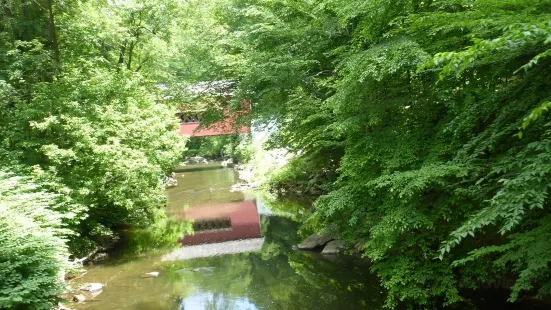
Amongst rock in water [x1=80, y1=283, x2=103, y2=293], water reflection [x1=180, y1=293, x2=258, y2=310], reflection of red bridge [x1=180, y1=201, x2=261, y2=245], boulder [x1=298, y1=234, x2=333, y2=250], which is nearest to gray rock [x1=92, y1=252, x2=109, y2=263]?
rock in water [x1=80, y1=283, x2=103, y2=293]

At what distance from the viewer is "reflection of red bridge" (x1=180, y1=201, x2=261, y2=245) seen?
14242 mm

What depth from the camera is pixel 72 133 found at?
11008 mm

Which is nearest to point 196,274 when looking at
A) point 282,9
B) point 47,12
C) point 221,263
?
point 221,263

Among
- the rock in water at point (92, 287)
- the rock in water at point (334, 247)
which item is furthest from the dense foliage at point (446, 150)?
the rock in water at point (92, 287)

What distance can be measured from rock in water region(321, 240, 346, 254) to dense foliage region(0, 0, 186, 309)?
577 centimetres

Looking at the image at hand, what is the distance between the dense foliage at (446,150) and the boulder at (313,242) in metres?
2.78

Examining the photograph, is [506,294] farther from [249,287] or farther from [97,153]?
[97,153]

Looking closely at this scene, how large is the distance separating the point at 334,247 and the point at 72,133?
8.01m

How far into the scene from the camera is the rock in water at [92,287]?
9469mm

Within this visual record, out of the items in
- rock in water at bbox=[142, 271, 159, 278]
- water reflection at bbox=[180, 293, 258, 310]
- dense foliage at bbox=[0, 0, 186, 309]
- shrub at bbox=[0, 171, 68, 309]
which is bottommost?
water reflection at bbox=[180, 293, 258, 310]

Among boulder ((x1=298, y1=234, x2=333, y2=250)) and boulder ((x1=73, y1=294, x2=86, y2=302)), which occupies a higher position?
boulder ((x1=73, y1=294, x2=86, y2=302))

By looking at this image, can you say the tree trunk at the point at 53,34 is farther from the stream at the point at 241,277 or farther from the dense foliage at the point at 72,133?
the stream at the point at 241,277

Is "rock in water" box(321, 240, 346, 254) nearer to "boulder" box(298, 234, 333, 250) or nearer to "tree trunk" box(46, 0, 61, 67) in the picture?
"boulder" box(298, 234, 333, 250)

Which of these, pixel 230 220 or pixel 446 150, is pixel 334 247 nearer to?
pixel 446 150
